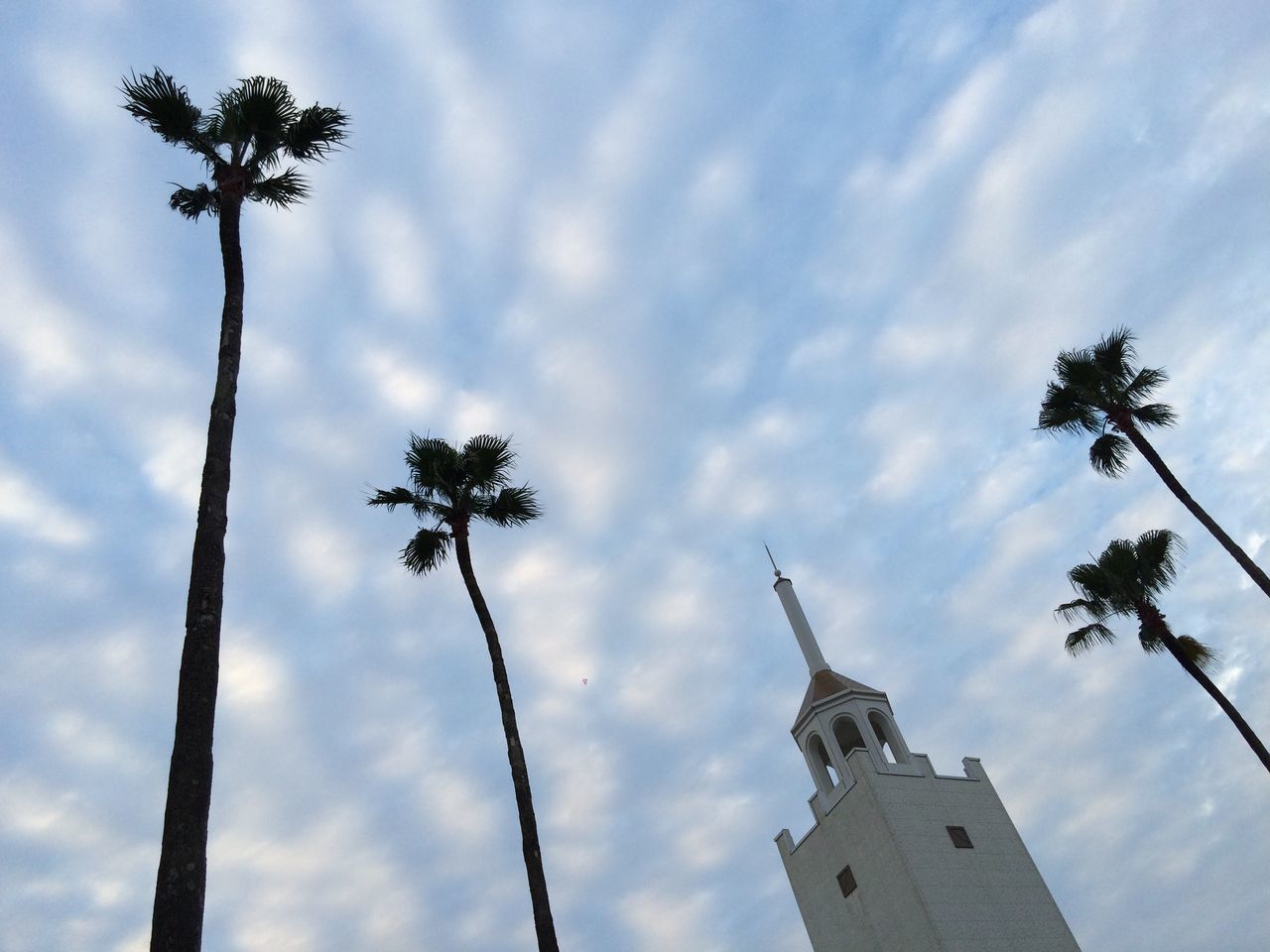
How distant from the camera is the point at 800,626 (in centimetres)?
4006

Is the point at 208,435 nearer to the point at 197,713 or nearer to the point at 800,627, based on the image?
the point at 197,713

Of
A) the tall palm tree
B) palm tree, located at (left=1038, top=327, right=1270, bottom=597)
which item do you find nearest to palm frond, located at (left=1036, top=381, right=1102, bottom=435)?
palm tree, located at (left=1038, top=327, right=1270, bottom=597)

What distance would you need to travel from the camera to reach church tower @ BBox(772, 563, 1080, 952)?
95.0 feet

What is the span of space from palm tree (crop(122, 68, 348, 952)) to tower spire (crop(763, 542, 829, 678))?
2871 centimetres

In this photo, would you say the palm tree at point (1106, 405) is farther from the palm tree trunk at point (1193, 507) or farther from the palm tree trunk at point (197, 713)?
the palm tree trunk at point (197, 713)

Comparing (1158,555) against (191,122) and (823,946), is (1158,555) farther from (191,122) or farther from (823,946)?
(191,122)

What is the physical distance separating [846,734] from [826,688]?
192 cm

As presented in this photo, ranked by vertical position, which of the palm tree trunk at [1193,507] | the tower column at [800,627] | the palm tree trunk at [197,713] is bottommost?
the palm tree trunk at [197,713]

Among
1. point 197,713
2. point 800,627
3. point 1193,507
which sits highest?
point 800,627

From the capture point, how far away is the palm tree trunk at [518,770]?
1587 cm

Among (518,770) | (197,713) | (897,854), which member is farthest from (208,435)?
(897,854)

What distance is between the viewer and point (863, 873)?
31.1 metres

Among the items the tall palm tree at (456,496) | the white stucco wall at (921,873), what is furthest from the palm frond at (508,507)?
the white stucco wall at (921,873)

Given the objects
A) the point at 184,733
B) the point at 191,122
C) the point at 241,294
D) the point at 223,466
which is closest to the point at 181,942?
the point at 184,733
